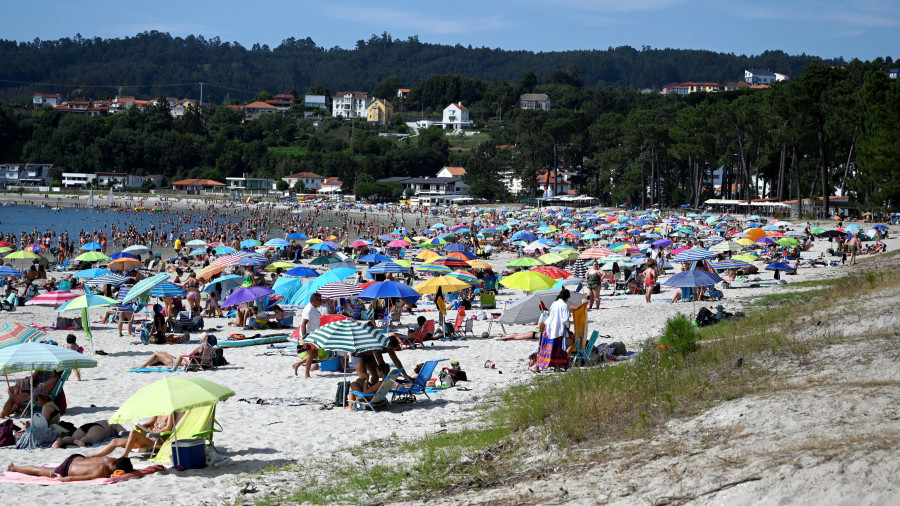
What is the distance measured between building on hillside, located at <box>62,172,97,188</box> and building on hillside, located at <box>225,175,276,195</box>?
55.2ft

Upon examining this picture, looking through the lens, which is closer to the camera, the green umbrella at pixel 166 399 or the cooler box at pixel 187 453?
the green umbrella at pixel 166 399

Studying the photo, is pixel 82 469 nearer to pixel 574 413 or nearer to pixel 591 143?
pixel 574 413

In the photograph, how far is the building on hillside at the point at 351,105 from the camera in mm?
175250

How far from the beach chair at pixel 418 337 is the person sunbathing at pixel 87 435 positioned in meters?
6.09

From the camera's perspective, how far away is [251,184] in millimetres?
108438

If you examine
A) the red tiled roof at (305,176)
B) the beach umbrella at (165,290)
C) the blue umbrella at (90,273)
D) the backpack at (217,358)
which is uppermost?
the red tiled roof at (305,176)

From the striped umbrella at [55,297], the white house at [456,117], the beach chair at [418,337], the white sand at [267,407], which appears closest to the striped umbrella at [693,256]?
the white sand at [267,407]

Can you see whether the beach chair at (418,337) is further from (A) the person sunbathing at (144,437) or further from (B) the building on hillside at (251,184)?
(B) the building on hillside at (251,184)

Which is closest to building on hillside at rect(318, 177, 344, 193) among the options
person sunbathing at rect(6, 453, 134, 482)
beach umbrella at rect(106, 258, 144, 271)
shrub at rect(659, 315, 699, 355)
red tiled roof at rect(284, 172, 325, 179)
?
red tiled roof at rect(284, 172, 325, 179)

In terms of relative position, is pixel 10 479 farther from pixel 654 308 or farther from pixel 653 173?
pixel 653 173

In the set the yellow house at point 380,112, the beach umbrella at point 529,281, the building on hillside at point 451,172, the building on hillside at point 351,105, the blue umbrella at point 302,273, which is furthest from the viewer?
the building on hillside at point 351,105

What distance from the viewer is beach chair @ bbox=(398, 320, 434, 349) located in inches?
545

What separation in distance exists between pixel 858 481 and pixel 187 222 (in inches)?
2415

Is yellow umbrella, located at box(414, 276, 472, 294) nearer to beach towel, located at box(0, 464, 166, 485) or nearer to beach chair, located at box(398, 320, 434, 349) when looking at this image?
beach chair, located at box(398, 320, 434, 349)
